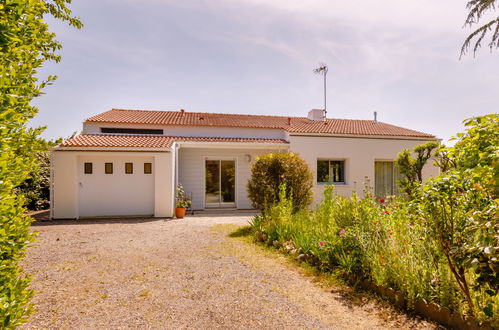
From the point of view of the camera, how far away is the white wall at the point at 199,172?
49.2 ft

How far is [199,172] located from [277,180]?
6.76 meters

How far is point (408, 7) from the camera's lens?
7570mm

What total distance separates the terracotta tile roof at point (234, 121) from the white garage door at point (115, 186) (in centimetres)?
367

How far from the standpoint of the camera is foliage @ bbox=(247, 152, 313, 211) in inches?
369

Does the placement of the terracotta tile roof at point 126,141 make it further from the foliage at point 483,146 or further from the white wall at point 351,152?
the foliage at point 483,146

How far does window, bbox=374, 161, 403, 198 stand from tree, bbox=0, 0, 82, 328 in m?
16.9

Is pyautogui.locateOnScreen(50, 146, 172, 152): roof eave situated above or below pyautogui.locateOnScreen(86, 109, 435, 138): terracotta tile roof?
below

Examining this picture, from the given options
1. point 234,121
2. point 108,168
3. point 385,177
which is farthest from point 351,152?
point 108,168

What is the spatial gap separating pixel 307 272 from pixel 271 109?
1670 centimetres

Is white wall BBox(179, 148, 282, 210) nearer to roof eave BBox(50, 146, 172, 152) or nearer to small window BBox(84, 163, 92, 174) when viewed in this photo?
roof eave BBox(50, 146, 172, 152)

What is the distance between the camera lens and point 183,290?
4.75 metres

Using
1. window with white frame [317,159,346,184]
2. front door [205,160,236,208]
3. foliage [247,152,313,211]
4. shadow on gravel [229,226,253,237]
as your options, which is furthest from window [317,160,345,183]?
shadow on gravel [229,226,253,237]

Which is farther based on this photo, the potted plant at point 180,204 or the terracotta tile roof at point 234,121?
the terracotta tile roof at point 234,121

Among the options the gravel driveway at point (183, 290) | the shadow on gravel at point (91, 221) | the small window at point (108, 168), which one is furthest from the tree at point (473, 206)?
the small window at point (108, 168)
